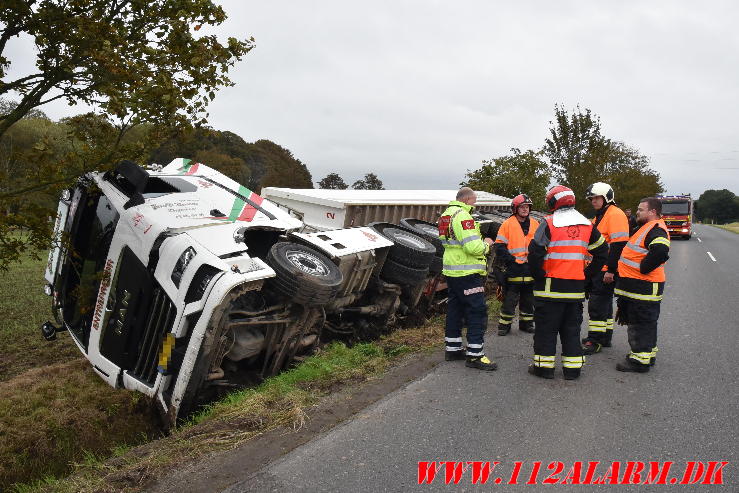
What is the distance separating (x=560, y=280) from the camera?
4.65m

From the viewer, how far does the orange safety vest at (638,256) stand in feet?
16.4

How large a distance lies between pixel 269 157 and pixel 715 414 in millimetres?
50809

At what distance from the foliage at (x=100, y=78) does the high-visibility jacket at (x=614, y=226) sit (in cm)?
415

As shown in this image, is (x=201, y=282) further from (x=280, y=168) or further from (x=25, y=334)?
(x=280, y=168)

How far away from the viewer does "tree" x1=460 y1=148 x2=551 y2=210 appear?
74.7ft

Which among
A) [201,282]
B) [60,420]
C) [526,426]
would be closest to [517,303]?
[526,426]

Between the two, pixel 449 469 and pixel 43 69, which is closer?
pixel 449 469

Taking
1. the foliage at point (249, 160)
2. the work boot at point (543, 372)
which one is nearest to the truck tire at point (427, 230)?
the work boot at point (543, 372)

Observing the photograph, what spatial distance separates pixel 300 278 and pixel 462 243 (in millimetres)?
1439

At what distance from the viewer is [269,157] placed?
52.5 meters

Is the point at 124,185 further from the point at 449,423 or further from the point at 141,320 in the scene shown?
the point at 449,423

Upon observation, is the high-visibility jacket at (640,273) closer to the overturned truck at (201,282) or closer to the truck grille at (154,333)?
the overturned truck at (201,282)

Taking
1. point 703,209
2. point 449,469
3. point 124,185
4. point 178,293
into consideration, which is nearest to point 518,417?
point 449,469

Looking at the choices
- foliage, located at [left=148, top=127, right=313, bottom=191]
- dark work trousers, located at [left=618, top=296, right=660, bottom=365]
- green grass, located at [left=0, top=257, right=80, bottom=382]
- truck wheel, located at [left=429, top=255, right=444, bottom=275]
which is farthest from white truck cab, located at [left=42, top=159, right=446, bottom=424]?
foliage, located at [left=148, top=127, right=313, bottom=191]
